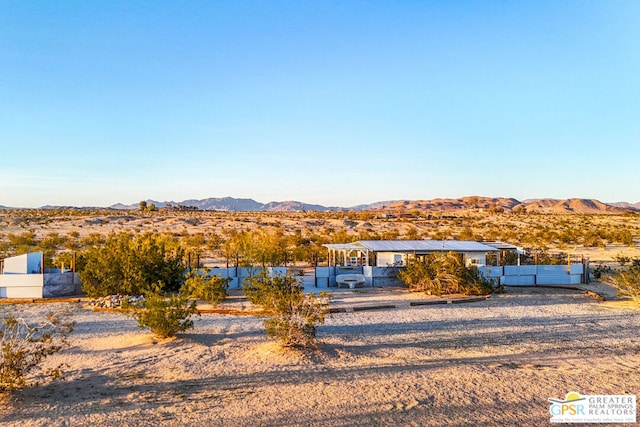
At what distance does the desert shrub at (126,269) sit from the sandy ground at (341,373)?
9.56 feet

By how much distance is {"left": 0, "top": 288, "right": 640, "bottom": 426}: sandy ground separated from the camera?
7.22m

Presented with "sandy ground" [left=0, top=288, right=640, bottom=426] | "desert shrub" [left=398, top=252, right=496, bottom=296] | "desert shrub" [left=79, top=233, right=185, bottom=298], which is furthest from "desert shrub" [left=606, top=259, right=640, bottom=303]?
"desert shrub" [left=79, top=233, right=185, bottom=298]

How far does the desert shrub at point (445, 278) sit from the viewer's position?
1925 cm

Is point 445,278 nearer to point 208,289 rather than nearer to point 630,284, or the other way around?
point 630,284

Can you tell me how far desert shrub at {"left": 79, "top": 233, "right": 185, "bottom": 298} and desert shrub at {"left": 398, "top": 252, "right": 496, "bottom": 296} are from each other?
31.4ft

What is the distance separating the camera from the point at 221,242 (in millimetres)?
37844

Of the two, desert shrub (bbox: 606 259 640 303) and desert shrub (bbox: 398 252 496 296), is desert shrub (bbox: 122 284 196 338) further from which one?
desert shrub (bbox: 606 259 640 303)

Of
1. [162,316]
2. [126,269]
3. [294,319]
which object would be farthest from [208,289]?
[294,319]

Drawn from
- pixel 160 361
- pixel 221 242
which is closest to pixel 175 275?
pixel 160 361

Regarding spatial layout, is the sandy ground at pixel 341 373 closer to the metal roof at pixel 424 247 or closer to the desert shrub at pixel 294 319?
the desert shrub at pixel 294 319

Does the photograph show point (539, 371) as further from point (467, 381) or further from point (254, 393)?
point (254, 393)

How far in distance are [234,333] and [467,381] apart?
236 inches

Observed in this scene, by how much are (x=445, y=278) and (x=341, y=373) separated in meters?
11.6

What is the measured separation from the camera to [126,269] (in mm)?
17531
